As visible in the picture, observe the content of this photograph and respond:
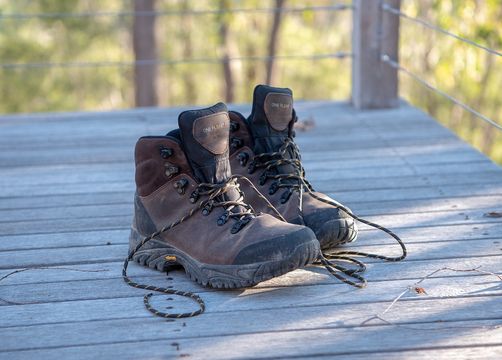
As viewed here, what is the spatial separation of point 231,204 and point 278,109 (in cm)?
30

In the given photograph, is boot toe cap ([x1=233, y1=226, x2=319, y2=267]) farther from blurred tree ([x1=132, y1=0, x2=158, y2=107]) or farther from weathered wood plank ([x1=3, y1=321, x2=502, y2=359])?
blurred tree ([x1=132, y1=0, x2=158, y2=107])

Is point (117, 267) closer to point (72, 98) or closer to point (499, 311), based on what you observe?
point (499, 311)

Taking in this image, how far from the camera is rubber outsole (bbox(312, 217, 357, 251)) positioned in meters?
1.96

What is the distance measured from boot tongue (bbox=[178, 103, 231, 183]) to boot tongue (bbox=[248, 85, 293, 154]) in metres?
0.18

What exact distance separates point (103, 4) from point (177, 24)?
216 cm

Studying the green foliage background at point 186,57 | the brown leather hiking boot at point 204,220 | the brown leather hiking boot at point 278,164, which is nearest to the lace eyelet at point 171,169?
the brown leather hiking boot at point 204,220

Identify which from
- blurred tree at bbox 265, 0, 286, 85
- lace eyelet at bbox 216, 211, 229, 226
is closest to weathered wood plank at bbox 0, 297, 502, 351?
lace eyelet at bbox 216, 211, 229, 226

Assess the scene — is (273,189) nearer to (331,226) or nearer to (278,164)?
(278,164)

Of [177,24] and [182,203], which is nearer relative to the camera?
[182,203]

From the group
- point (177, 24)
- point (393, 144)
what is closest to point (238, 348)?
point (393, 144)

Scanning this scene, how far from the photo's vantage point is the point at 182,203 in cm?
192

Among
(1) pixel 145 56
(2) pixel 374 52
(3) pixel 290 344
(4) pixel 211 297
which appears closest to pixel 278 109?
(4) pixel 211 297

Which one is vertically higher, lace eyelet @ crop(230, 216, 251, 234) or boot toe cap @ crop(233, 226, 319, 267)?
lace eyelet @ crop(230, 216, 251, 234)

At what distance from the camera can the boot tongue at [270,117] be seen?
2035 millimetres
